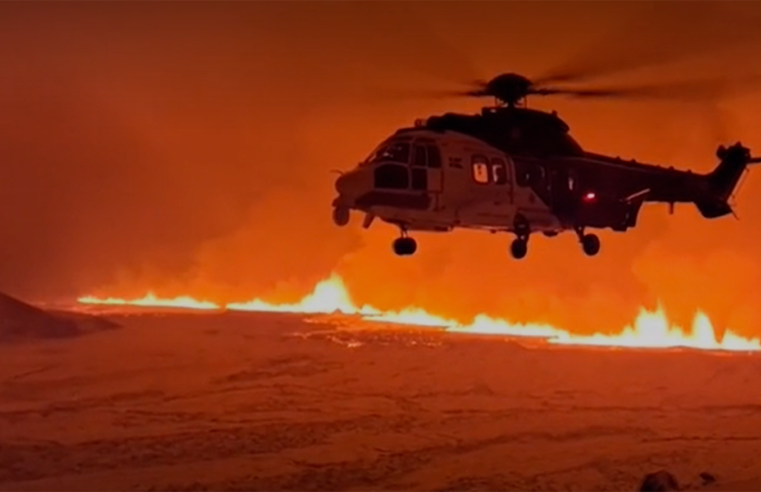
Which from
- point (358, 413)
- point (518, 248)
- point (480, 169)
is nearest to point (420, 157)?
point (480, 169)

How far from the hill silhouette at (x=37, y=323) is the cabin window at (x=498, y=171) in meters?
37.9

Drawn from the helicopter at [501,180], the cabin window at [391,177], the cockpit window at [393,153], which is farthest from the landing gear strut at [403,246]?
the cockpit window at [393,153]

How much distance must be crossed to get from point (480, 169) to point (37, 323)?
40460 millimetres

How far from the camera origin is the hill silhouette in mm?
48956

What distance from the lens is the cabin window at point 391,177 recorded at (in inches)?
577

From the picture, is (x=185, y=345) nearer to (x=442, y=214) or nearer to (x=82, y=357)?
(x=82, y=357)

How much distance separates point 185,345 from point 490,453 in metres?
20.5

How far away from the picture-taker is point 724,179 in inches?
712

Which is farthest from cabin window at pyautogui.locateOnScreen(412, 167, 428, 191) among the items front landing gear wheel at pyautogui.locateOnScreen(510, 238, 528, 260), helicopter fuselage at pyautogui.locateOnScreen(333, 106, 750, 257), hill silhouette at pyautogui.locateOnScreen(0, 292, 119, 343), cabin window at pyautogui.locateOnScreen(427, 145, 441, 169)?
hill silhouette at pyautogui.locateOnScreen(0, 292, 119, 343)

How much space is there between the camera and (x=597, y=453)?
90.1 ft

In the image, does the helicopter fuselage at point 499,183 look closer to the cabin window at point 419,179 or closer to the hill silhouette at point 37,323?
the cabin window at point 419,179

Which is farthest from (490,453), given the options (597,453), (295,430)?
(295,430)

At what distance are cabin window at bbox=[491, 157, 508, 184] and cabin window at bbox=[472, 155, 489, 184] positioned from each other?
0.41 feet

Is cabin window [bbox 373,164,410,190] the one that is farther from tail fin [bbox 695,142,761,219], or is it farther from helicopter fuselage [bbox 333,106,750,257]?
tail fin [bbox 695,142,761,219]
